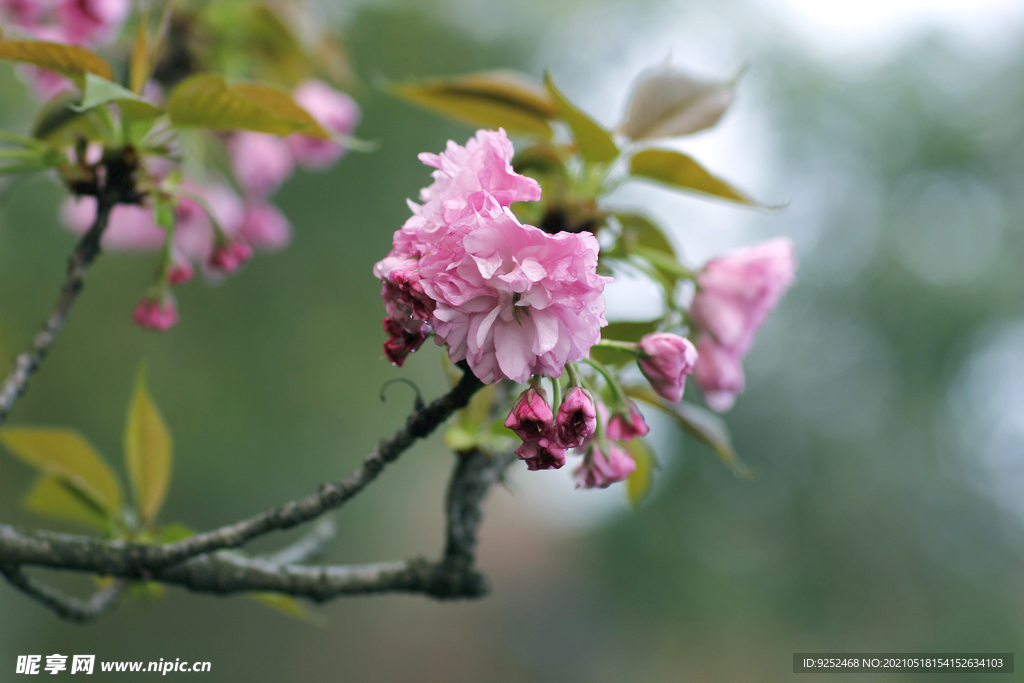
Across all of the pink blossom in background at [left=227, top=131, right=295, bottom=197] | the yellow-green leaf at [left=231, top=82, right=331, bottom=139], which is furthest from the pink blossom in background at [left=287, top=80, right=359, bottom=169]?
the yellow-green leaf at [left=231, top=82, right=331, bottom=139]

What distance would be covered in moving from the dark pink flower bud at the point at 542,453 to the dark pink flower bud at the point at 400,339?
0.10 m

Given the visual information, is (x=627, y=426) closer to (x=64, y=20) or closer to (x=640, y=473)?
(x=640, y=473)

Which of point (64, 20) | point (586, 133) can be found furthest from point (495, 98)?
point (64, 20)

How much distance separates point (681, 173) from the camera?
753 mm

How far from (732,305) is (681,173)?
0.16 m

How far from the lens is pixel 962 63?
23.1 ft

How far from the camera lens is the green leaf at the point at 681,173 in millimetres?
730

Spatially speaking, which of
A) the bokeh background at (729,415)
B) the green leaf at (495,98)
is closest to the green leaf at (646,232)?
the green leaf at (495,98)

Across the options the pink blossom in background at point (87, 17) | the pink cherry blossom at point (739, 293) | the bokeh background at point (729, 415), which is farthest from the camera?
the bokeh background at point (729, 415)

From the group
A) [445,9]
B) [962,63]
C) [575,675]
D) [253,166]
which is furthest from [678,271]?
[962,63]

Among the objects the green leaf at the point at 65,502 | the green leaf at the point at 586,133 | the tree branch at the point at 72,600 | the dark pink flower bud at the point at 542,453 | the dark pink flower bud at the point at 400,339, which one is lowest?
the tree branch at the point at 72,600

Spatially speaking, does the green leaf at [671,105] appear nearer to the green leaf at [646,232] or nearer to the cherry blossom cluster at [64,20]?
the green leaf at [646,232]

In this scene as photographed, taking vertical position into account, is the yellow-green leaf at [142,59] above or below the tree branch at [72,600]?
above

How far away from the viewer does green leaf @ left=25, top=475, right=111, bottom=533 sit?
2.61 ft
